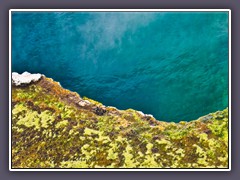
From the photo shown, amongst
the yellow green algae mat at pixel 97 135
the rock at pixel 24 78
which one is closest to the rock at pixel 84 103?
the yellow green algae mat at pixel 97 135

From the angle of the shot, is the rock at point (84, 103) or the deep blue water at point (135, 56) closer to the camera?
the deep blue water at point (135, 56)

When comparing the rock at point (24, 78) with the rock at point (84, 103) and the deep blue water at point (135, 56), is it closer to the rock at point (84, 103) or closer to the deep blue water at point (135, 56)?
the deep blue water at point (135, 56)

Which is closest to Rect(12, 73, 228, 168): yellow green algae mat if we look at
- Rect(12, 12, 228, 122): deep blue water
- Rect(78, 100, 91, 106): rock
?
Rect(78, 100, 91, 106): rock

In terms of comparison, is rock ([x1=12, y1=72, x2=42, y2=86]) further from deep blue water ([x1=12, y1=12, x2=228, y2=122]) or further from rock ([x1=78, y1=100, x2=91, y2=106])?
rock ([x1=78, y1=100, x2=91, y2=106])

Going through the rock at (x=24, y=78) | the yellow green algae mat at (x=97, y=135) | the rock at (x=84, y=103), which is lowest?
the yellow green algae mat at (x=97, y=135)
